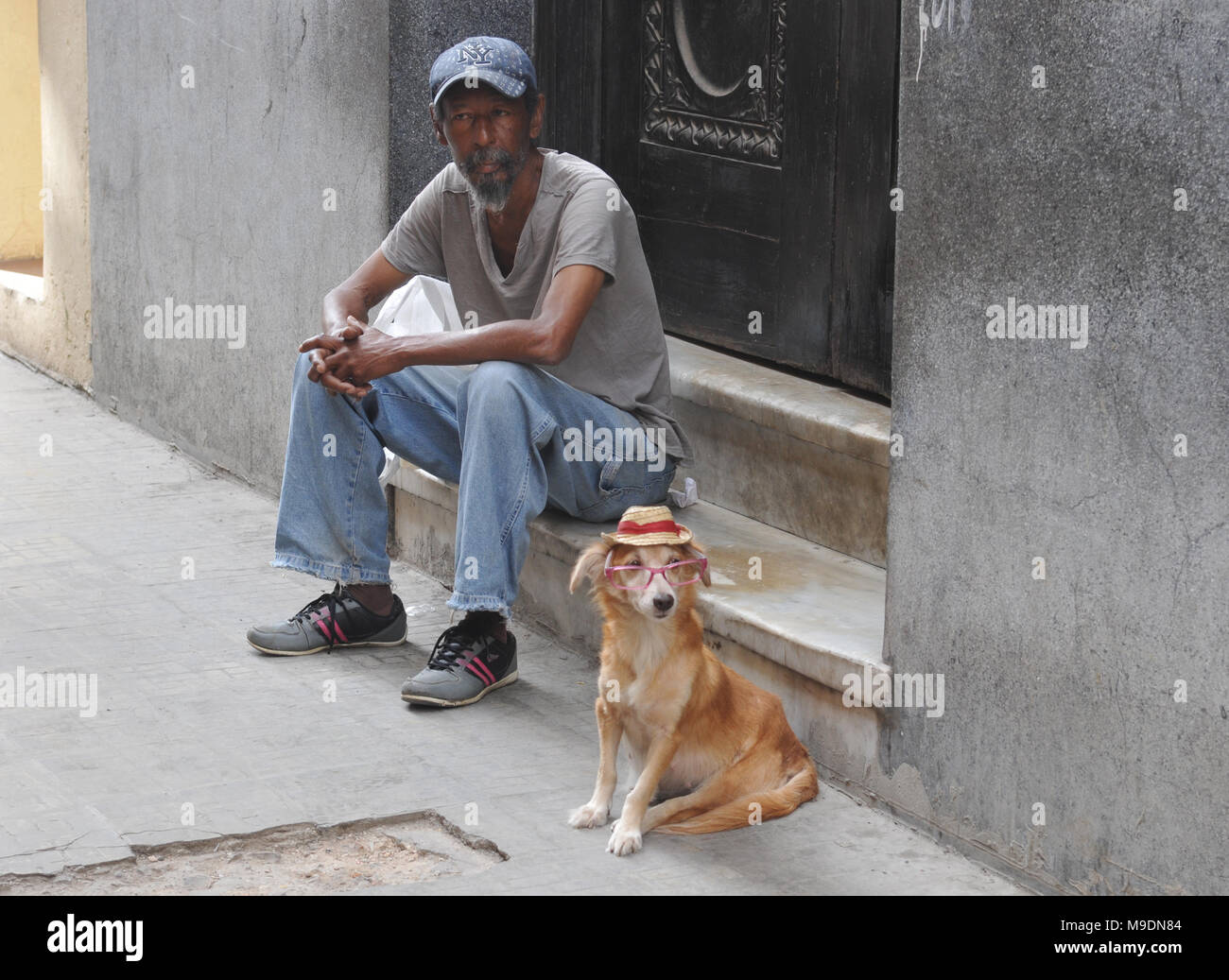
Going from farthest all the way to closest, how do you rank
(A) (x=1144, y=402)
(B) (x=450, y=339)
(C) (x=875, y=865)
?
1. (B) (x=450, y=339)
2. (C) (x=875, y=865)
3. (A) (x=1144, y=402)

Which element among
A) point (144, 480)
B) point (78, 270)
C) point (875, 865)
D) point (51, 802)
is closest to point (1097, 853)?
point (875, 865)

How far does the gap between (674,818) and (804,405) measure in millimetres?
1622

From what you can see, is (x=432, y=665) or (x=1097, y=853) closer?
(x=1097, y=853)

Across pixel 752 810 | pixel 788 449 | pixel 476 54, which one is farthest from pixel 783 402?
pixel 752 810

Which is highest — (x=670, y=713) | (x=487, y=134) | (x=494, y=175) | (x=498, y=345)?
(x=487, y=134)

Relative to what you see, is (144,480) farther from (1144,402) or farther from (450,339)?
(1144,402)

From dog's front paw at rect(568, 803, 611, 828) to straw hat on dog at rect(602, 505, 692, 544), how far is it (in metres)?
0.63

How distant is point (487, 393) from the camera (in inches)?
187

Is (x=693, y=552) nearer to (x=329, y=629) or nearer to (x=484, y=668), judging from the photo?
(x=484, y=668)

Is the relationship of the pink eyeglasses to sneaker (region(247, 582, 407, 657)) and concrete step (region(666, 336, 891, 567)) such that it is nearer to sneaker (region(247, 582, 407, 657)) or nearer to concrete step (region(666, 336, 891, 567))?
concrete step (region(666, 336, 891, 567))

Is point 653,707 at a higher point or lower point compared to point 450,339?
lower

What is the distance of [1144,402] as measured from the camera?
3377 mm

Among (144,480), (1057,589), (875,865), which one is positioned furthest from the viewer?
(144,480)

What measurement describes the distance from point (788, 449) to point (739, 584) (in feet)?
2.38
